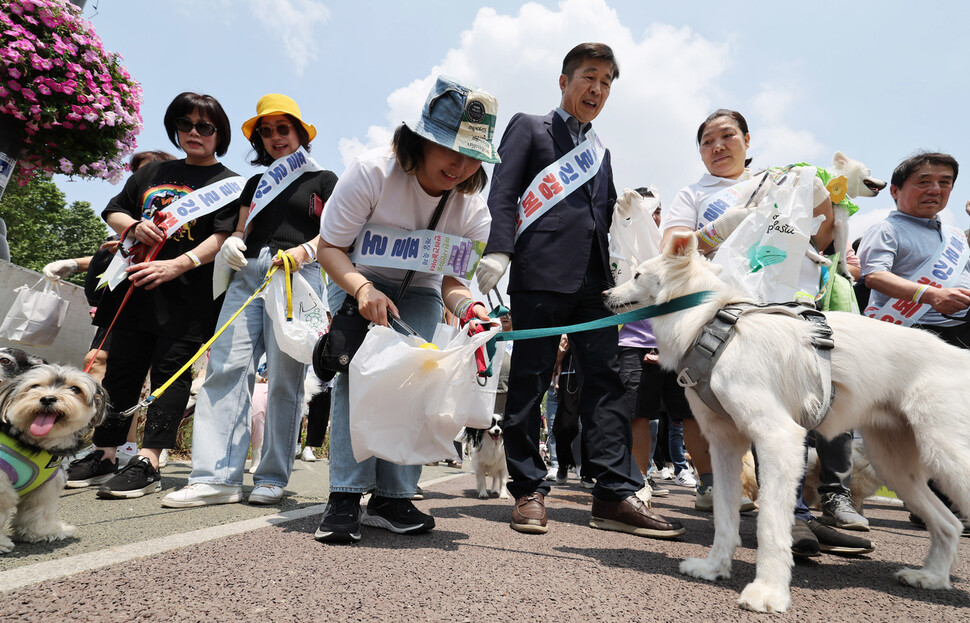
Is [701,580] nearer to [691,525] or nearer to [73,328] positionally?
[691,525]

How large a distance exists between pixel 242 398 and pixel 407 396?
75.4 inches

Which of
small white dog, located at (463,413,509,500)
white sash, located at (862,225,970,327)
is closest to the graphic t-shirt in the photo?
small white dog, located at (463,413,509,500)

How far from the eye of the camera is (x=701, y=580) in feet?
8.13

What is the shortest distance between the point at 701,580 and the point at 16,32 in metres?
5.94

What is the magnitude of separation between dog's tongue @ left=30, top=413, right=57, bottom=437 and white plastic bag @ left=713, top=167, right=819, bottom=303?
11.9ft

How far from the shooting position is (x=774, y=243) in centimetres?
314

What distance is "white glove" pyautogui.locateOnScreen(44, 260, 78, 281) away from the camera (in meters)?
4.64

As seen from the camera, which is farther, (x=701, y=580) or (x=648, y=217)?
(x=648, y=217)

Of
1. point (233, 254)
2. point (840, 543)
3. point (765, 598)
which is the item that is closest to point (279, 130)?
point (233, 254)

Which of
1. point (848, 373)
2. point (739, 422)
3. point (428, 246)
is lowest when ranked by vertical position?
point (739, 422)

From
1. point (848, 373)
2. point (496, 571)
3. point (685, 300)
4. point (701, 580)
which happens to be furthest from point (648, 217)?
point (496, 571)

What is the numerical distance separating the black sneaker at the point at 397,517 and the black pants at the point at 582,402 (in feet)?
2.64

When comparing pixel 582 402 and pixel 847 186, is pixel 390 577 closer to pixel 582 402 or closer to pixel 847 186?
pixel 582 402

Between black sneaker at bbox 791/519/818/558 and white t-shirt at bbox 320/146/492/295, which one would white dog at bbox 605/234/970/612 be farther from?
white t-shirt at bbox 320/146/492/295
